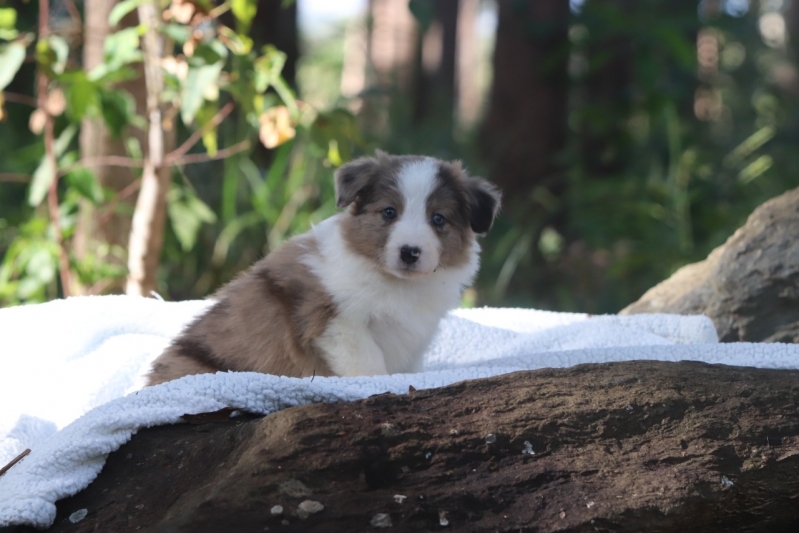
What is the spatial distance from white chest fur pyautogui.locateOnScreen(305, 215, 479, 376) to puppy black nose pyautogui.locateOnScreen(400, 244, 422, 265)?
0.18 m

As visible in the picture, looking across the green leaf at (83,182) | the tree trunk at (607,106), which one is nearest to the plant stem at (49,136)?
the green leaf at (83,182)

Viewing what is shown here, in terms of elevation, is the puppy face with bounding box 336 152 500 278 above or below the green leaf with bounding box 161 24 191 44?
below

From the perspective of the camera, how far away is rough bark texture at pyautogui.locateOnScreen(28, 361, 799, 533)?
75.9 inches

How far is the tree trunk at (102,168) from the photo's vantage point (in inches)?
198

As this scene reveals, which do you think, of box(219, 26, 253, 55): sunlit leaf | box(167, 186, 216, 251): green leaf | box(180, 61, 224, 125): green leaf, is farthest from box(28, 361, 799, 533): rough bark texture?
box(167, 186, 216, 251): green leaf

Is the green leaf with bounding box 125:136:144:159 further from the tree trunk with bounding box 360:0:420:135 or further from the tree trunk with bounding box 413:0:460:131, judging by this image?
the tree trunk with bounding box 413:0:460:131

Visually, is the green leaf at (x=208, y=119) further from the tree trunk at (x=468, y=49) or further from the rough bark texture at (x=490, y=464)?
the tree trunk at (x=468, y=49)

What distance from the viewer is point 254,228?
691cm

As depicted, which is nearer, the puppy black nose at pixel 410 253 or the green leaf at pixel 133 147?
the puppy black nose at pixel 410 253

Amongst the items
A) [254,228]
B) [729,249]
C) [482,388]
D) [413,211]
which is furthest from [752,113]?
[482,388]

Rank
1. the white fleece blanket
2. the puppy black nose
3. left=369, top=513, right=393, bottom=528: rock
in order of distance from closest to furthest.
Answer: left=369, top=513, right=393, bottom=528: rock → the white fleece blanket → the puppy black nose

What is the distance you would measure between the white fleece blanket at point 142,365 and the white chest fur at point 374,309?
228 millimetres

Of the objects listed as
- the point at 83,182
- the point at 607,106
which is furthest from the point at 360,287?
the point at 607,106

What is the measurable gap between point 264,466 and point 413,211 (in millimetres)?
1509
